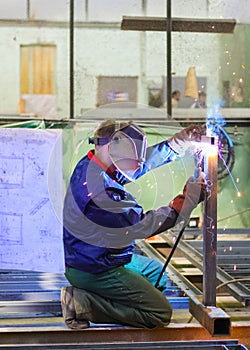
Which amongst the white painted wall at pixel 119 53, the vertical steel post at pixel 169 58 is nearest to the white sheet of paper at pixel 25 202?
the vertical steel post at pixel 169 58

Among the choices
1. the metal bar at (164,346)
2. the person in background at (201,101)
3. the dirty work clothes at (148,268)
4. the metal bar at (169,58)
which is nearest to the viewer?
the metal bar at (164,346)

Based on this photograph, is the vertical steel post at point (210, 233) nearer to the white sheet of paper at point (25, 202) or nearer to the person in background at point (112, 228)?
the person in background at point (112, 228)

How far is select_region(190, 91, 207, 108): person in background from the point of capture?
710 centimetres

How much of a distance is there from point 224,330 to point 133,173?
706 mm

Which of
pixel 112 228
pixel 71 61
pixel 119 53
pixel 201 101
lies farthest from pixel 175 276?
pixel 119 53

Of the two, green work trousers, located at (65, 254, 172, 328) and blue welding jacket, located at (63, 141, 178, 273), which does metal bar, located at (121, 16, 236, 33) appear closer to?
blue welding jacket, located at (63, 141, 178, 273)

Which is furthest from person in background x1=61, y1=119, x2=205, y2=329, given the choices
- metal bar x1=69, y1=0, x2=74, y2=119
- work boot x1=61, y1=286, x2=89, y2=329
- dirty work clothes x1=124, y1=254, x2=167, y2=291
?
metal bar x1=69, y1=0, x2=74, y2=119

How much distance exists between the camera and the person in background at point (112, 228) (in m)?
2.75

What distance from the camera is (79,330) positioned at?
281cm

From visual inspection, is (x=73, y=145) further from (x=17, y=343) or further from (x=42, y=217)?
(x=17, y=343)

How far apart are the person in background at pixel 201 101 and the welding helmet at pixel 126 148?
4.28m

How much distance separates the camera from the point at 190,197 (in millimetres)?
2811

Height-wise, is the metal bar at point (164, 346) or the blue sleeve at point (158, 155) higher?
the blue sleeve at point (158, 155)

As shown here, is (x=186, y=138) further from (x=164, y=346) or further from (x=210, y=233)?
(x=164, y=346)
